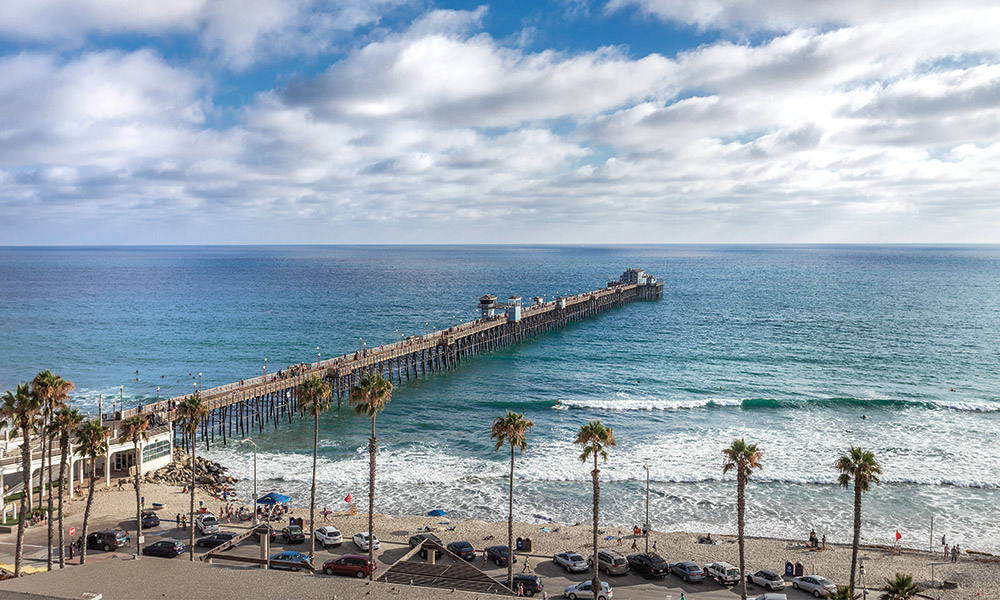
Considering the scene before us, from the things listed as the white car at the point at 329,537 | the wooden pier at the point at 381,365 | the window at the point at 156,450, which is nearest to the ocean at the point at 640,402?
the wooden pier at the point at 381,365

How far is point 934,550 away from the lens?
38062 mm

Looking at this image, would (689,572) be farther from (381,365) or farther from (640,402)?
(381,365)

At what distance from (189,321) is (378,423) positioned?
257 feet

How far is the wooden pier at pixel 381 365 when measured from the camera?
2352 inches

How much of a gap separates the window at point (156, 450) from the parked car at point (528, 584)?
30504mm

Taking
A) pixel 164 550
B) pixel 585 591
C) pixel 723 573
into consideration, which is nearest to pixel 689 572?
pixel 723 573

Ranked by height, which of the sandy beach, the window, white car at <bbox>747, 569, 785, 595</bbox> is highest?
the window

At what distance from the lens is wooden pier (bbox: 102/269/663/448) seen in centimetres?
5975

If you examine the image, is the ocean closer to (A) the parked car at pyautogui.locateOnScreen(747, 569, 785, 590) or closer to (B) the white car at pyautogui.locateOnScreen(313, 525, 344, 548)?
(B) the white car at pyautogui.locateOnScreen(313, 525, 344, 548)

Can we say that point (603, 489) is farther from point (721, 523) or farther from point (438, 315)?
point (438, 315)

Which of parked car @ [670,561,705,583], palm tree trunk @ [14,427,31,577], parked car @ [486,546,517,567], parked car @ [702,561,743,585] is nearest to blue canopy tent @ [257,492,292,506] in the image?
palm tree trunk @ [14,427,31,577]

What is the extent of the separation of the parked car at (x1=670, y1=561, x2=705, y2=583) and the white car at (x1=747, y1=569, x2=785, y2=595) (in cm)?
264

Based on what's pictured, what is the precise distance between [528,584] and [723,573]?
10172 mm

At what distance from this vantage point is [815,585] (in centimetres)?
3178
